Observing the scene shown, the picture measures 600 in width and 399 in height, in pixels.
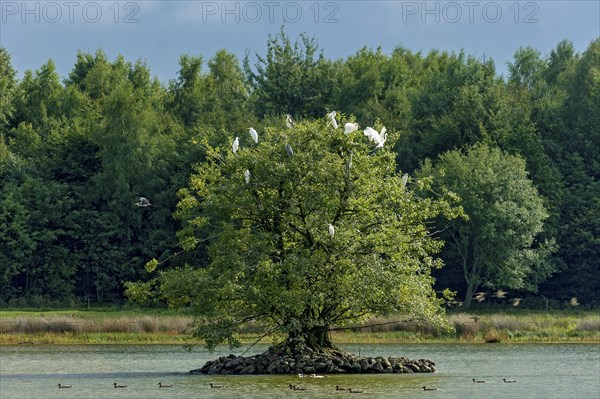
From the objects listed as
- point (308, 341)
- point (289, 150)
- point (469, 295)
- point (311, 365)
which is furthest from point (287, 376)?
point (469, 295)

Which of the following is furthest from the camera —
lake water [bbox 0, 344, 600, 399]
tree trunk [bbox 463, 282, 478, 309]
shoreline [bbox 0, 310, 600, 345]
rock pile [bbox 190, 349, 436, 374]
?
tree trunk [bbox 463, 282, 478, 309]

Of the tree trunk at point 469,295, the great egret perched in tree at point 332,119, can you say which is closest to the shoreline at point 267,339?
the great egret perched in tree at point 332,119

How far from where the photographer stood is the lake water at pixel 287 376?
38750mm

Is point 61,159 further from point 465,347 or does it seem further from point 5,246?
point 465,347

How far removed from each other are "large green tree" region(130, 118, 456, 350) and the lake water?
267 cm

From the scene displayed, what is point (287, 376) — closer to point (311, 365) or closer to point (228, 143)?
point (311, 365)

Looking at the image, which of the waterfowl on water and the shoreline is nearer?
the waterfowl on water

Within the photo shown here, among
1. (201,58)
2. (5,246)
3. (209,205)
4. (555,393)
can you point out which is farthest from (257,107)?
(555,393)

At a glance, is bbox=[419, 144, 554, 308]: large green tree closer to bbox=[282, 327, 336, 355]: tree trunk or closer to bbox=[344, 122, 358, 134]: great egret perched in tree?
bbox=[344, 122, 358, 134]: great egret perched in tree

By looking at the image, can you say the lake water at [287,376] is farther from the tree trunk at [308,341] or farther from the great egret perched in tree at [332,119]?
the great egret perched in tree at [332,119]

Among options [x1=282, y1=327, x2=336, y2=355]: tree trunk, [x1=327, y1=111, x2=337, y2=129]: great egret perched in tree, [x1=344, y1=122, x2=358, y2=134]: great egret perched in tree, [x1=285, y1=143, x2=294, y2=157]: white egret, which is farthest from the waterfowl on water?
[x1=327, y1=111, x2=337, y2=129]: great egret perched in tree

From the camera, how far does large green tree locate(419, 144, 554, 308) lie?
278ft

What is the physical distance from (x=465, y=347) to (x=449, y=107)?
42704 millimetres

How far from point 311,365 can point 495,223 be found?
42.6 meters
